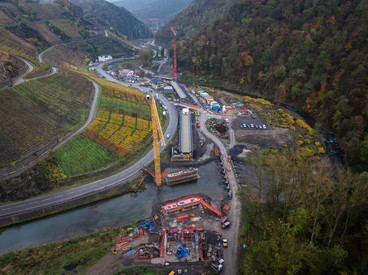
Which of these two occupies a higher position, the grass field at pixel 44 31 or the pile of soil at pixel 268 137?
the grass field at pixel 44 31

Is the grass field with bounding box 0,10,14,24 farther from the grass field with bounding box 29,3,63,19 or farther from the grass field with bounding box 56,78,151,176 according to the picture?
the grass field with bounding box 56,78,151,176

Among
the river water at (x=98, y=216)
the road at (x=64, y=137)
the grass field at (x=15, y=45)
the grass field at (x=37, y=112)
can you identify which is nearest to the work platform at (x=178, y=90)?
the road at (x=64, y=137)

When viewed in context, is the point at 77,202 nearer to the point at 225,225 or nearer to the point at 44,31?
the point at 225,225

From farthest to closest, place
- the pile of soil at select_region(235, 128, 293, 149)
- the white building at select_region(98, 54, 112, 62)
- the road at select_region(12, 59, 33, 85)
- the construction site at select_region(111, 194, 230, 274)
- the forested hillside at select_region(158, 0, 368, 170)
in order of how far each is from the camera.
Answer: the white building at select_region(98, 54, 112, 62) → the road at select_region(12, 59, 33, 85) → the pile of soil at select_region(235, 128, 293, 149) → the forested hillside at select_region(158, 0, 368, 170) → the construction site at select_region(111, 194, 230, 274)

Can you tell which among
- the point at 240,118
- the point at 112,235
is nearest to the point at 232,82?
the point at 240,118

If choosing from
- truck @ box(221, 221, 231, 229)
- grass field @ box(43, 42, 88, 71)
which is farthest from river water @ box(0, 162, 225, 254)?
grass field @ box(43, 42, 88, 71)

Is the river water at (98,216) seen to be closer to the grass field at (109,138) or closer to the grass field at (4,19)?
the grass field at (109,138)
